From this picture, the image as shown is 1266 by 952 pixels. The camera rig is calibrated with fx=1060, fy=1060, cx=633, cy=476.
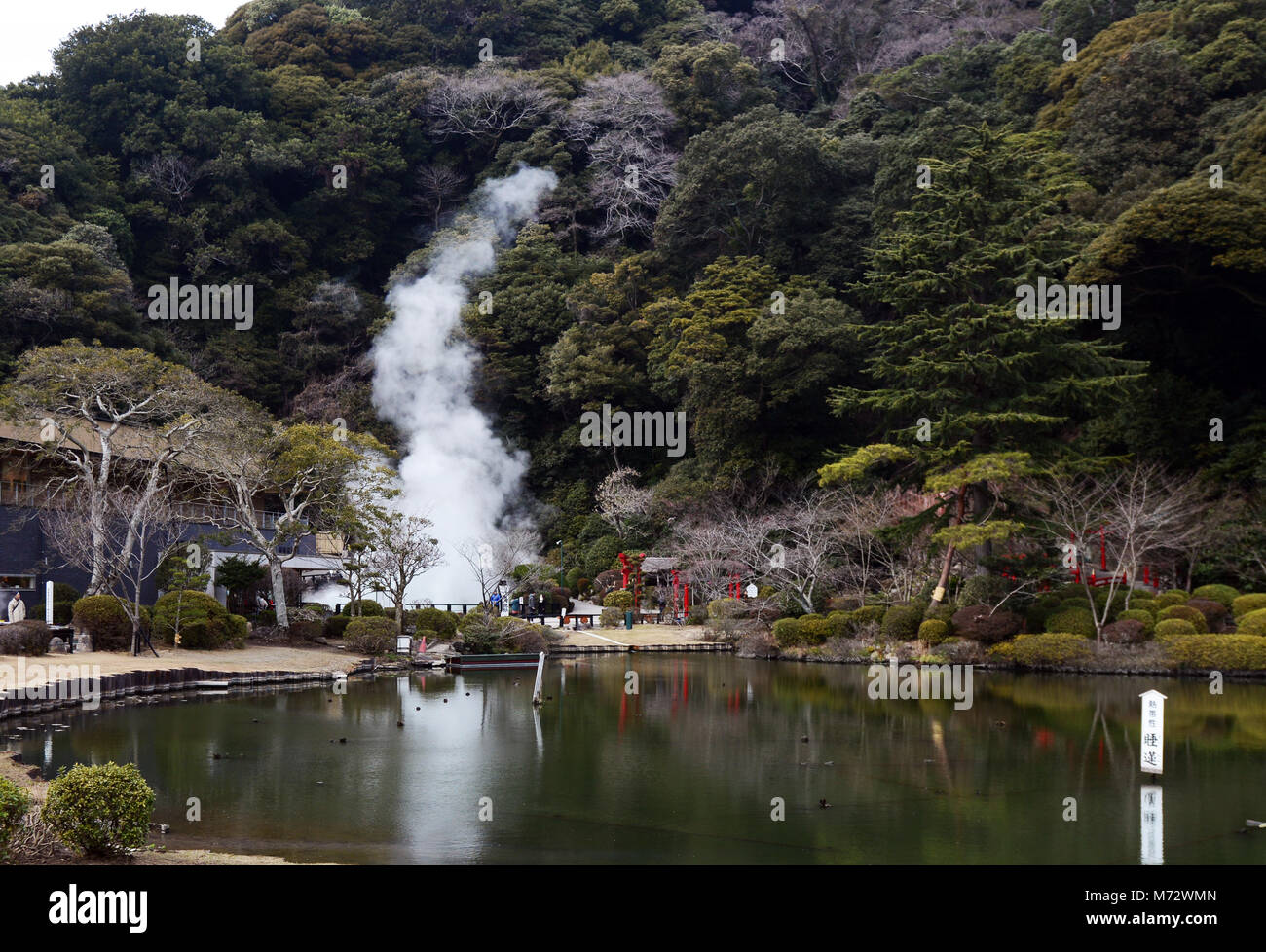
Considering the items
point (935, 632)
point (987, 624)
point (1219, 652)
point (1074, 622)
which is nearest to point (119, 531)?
point (935, 632)

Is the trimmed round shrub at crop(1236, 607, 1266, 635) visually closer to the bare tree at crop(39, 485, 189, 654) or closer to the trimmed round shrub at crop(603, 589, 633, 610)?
the trimmed round shrub at crop(603, 589, 633, 610)

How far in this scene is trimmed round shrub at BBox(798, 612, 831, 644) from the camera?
31078 millimetres

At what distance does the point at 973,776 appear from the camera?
13.9m

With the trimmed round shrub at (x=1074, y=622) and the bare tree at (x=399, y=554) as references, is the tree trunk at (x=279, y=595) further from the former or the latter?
the trimmed round shrub at (x=1074, y=622)

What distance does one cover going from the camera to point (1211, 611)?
2519 cm

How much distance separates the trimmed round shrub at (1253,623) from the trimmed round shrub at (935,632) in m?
6.55

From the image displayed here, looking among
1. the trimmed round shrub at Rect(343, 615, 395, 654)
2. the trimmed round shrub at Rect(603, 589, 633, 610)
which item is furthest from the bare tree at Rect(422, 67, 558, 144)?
the trimmed round shrub at Rect(343, 615, 395, 654)

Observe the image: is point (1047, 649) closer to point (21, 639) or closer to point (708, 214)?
point (21, 639)

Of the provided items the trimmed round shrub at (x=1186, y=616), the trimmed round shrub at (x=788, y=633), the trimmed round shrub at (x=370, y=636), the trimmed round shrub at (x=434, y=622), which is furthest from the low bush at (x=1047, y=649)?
the trimmed round shrub at (x=370, y=636)

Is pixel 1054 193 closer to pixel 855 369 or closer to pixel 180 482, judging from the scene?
pixel 855 369

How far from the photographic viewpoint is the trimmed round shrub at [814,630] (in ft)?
102

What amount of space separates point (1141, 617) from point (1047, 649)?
2383 millimetres
